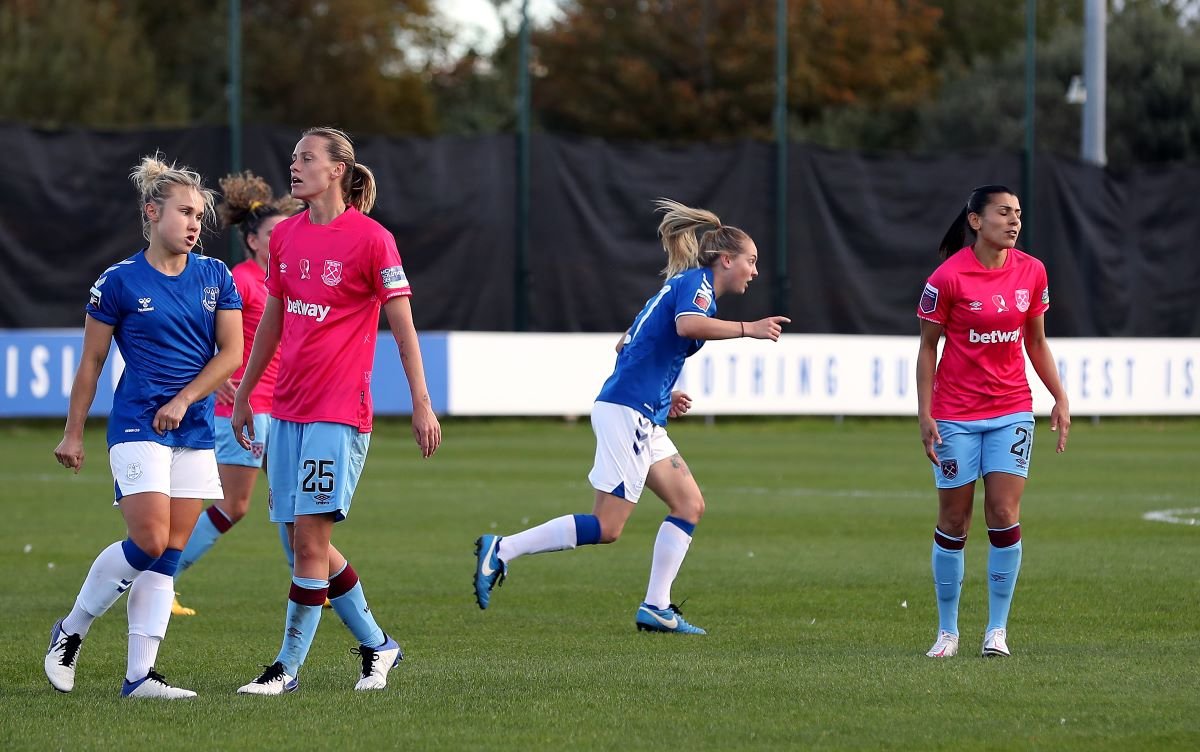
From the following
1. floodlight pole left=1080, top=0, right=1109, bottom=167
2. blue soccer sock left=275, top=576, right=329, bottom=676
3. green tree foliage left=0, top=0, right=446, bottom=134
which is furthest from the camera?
green tree foliage left=0, top=0, right=446, bottom=134

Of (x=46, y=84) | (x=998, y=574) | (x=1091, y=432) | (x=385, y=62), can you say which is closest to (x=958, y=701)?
(x=998, y=574)

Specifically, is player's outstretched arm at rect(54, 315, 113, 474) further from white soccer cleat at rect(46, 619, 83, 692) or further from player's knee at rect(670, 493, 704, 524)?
player's knee at rect(670, 493, 704, 524)

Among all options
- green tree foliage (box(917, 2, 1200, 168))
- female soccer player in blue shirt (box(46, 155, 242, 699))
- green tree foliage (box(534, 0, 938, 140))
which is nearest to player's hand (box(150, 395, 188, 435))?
female soccer player in blue shirt (box(46, 155, 242, 699))

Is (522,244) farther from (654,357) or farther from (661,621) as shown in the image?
(661,621)

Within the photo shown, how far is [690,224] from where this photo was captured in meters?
8.86

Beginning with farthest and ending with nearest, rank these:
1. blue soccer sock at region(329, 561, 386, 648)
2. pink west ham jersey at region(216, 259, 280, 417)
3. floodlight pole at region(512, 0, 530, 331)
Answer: floodlight pole at region(512, 0, 530, 331)
pink west ham jersey at region(216, 259, 280, 417)
blue soccer sock at region(329, 561, 386, 648)


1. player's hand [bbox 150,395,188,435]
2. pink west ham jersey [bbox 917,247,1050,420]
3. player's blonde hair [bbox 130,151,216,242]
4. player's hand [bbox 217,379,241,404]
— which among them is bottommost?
player's hand [bbox 217,379,241,404]

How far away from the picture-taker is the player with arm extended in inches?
367

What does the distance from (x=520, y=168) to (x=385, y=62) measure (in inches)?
965

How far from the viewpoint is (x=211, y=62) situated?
47.5m

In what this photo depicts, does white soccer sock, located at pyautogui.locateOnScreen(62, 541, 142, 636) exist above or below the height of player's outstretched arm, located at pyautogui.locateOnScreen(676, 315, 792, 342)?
below

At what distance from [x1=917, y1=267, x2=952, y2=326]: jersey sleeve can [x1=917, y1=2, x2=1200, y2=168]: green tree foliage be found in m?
32.1

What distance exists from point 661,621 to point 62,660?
9.41ft

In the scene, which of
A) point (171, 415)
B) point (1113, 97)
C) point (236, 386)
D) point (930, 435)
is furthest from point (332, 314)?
point (1113, 97)
